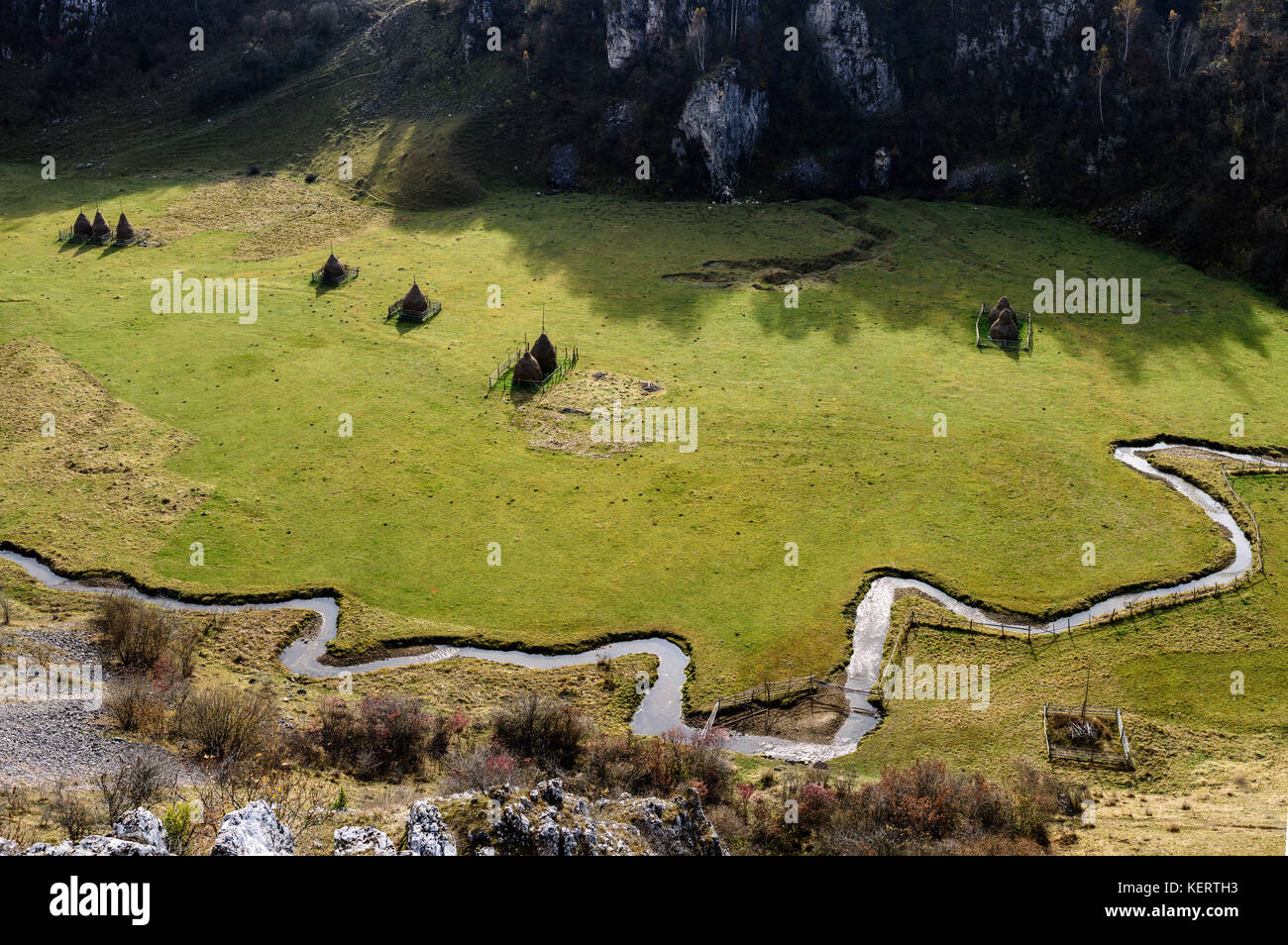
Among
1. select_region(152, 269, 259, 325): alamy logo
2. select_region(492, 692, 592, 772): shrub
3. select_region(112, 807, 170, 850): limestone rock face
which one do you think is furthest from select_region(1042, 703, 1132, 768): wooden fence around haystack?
select_region(152, 269, 259, 325): alamy logo

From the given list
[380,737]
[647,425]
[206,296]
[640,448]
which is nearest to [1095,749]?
[380,737]

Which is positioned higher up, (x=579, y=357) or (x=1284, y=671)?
(x=579, y=357)

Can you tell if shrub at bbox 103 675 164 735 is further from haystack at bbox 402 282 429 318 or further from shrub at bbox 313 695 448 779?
haystack at bbox 402 282 429 318

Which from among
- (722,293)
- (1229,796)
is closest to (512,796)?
(1229,796)

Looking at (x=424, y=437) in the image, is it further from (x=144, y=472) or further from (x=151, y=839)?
(x=151, y=839)

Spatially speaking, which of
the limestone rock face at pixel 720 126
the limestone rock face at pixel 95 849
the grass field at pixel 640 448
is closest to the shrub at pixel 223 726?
the grass field at pixel 640 448

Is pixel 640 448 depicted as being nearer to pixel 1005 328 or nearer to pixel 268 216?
pixel 1005 328
